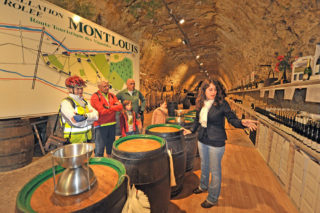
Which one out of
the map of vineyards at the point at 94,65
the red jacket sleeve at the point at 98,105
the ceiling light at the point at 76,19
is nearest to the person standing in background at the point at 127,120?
the red jacket sleeve at the point at 98,105

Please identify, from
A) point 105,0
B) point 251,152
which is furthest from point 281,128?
point 105,0

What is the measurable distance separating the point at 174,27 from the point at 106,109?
6468mm

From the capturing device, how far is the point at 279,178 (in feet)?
10.0

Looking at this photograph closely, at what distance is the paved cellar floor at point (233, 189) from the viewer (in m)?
2.34

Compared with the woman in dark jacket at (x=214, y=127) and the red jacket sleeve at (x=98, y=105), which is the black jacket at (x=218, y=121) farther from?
the red jacket sleeve at (x=98, y=105)

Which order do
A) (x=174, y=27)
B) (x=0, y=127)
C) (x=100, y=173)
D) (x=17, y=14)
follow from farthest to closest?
1. (x=174, y=27)
2. (x=0, y=127)
3. (x=17, y=14)
4. (x=100, y=173)

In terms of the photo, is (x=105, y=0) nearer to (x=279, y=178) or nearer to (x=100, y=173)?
(x=100, y=173)

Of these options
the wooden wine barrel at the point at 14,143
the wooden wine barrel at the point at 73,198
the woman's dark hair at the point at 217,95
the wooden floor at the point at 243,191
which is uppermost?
the woman's dark hair at the point at 217,95

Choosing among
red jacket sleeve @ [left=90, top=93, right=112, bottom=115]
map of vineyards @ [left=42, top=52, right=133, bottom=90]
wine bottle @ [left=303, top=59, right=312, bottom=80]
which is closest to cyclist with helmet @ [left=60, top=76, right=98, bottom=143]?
red jacket sleeve @ [left=90, top=93, right=112, bottom=115]

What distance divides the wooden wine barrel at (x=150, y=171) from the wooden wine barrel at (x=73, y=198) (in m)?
0.40

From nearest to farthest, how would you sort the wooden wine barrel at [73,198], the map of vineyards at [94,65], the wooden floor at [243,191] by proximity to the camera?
1. the wooden wine barrel at [73,198]
2. the wooden floor at [243,191]
3. the map of vineyards at [94,65]

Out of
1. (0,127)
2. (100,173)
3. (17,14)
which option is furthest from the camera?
(0,127)

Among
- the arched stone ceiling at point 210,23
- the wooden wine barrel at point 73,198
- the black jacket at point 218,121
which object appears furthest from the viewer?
the arched stone ceiling at point 210,23

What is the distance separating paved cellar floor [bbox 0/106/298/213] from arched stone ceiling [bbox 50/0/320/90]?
9.01ft
